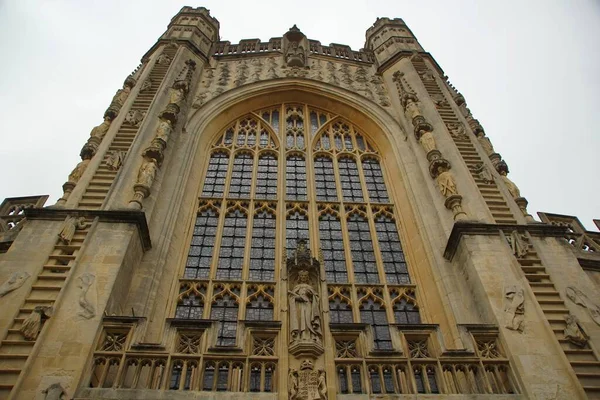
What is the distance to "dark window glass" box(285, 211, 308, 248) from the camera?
13.5m

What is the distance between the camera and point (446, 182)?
13.3 meters

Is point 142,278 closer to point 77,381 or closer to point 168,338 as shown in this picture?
point 168,338

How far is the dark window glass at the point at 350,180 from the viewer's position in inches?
605

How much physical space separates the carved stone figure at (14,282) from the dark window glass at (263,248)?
187 inches

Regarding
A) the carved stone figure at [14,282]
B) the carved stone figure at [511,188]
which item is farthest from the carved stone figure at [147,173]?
the carved stone figure at [511,188]

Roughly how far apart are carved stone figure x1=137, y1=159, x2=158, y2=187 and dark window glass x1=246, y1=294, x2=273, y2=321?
3737 millimetres

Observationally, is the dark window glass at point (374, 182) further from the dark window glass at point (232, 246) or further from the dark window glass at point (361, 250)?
the dark window glass at point (232, 246)

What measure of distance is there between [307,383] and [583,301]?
18.7 ft

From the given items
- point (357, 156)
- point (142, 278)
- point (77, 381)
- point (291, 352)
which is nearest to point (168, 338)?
point (77, 381)

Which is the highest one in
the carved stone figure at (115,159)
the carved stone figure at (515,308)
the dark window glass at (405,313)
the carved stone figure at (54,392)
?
the carved stone figure at (115,159)

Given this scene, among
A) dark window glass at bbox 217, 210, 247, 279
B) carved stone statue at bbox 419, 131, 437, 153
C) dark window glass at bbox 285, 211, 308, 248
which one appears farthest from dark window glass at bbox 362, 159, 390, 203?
dark window glass at bbox 217, 210, 247, 279

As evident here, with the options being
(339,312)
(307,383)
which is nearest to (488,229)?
(339,312)

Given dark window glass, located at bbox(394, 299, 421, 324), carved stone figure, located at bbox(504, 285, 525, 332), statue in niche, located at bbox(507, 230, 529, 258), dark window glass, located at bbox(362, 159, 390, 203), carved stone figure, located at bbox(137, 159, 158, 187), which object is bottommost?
carved stone figure, located at bbox(504, 285, 525, 332)

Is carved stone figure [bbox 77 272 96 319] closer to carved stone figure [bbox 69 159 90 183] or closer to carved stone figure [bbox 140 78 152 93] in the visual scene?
carved stone figure [bbox 69 159 90 183]
